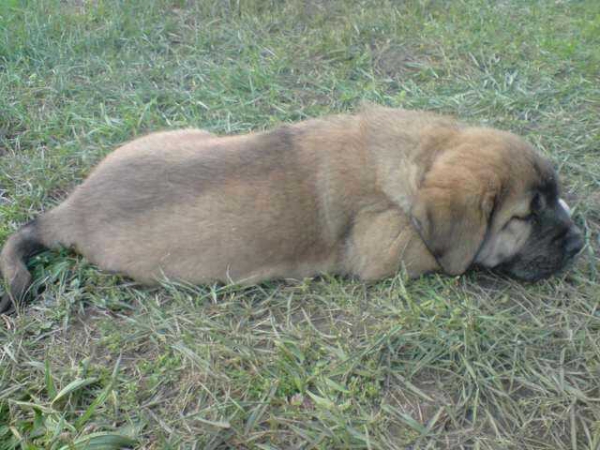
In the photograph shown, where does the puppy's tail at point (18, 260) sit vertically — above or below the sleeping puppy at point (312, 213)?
below

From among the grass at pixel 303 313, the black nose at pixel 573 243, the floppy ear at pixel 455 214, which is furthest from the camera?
the black nose at pixel 573 243

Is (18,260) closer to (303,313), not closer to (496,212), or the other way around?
(303,313)

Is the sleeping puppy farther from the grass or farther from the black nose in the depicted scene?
the grass

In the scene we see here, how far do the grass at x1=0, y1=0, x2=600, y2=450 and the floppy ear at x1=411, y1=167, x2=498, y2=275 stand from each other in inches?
8.6

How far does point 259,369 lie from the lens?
125 inches

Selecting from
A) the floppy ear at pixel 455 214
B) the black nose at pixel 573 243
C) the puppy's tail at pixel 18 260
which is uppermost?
the floppy ear at pixel 455 214

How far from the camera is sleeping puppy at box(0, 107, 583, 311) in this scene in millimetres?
3492

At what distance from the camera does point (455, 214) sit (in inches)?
134

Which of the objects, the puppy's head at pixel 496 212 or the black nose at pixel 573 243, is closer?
the puppy's head at pixel 496 212

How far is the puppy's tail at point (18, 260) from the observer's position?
3617 millimetres

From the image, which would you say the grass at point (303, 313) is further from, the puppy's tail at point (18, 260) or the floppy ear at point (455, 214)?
the floppy ear at point (455, 214)

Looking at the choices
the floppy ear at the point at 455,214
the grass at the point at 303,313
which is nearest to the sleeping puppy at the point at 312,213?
the floppy ear at the point at 455,214

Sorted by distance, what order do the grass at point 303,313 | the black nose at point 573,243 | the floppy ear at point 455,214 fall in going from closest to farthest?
the grass at point 303,313 < the floppy ear at point 455,214 < the black nose at point 573,243

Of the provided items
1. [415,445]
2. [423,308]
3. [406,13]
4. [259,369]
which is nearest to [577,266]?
[423,308]
